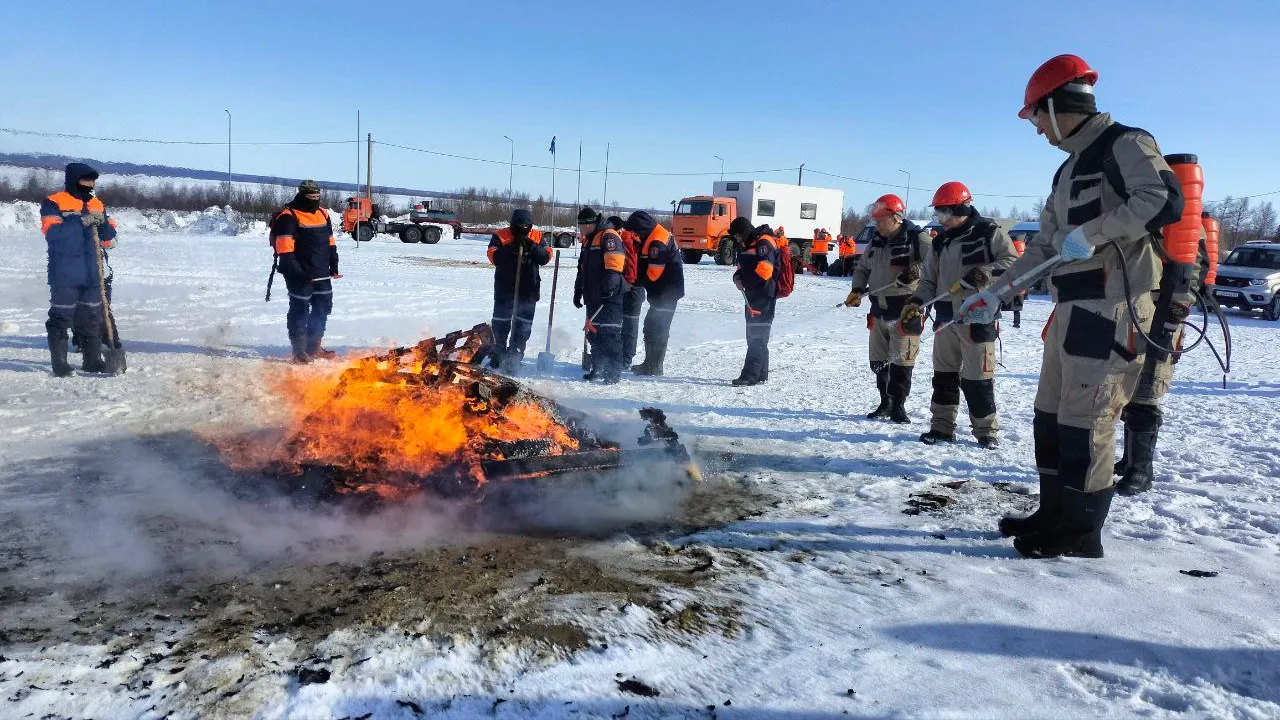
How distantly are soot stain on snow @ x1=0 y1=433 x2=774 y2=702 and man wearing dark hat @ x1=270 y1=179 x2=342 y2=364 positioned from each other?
13.2 feet

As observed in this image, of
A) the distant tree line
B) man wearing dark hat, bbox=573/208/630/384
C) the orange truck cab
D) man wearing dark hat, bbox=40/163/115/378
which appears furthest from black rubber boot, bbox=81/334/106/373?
the distant tree line

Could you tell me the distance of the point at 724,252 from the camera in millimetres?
29578

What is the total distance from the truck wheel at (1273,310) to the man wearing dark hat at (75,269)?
23.5 m

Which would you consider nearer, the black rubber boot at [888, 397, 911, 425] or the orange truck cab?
the black rubber boot at [888, 397, 911, 425]

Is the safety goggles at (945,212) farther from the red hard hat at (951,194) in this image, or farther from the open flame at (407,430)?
the open flame at (407,430)

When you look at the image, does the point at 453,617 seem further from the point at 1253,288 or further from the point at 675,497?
the point at 1253,288

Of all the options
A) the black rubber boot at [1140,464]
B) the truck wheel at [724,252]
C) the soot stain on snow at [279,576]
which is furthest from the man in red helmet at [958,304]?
the truck wheel at [724,252]

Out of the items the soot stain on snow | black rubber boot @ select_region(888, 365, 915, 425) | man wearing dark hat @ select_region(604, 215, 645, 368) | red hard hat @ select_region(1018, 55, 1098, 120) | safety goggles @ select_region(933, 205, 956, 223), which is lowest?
the soot stain on snow

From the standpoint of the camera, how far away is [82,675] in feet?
8.17

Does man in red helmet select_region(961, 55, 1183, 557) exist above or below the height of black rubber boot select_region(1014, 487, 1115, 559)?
above

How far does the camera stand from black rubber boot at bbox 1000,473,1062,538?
12.6 feet

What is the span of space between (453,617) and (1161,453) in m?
5.49

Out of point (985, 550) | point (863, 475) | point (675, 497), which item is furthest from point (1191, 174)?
point (675, 497)

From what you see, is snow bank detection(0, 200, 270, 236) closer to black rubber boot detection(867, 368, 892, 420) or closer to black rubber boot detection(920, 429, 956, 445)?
black rubber boot detection(867, 368, 892, 420)
